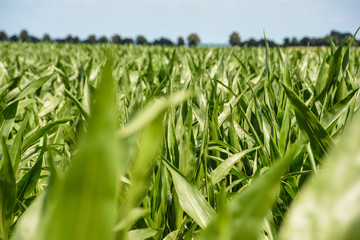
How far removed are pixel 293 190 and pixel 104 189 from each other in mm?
500

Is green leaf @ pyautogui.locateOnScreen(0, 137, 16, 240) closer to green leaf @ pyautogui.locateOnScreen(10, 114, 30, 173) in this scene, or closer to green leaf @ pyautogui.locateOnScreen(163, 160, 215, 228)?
green leaf @ pyautogui.locateOnScreen(10, 114, 30, 173)

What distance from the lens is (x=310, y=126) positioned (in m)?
0.54

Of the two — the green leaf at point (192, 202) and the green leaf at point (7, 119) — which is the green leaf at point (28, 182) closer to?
the green leaf at point (7, 119)

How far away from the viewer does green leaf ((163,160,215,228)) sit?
43 cm

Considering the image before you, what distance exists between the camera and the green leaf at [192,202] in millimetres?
426

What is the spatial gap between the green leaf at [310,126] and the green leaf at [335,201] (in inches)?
15.2

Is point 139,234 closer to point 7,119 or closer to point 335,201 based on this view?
point 335,201

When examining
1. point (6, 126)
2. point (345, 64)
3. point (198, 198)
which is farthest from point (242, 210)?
point (345, 64)

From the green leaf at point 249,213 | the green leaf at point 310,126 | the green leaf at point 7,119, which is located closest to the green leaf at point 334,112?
the green leaf at point 310,126

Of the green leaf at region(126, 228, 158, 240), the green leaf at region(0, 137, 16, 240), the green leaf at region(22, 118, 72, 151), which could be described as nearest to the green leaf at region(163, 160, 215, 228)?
the green leaf at region(126, 228, 158, 240)

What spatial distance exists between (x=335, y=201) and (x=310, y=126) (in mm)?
410

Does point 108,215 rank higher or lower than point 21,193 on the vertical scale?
higher

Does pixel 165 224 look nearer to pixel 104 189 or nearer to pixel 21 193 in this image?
pixel 21 193

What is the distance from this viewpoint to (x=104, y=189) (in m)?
0.16
